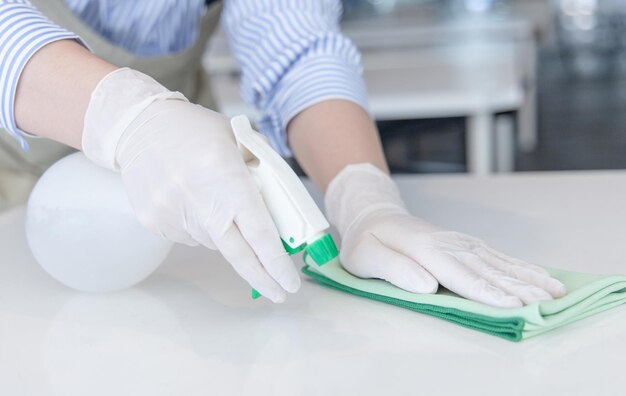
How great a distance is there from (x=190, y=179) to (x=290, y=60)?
0.51m

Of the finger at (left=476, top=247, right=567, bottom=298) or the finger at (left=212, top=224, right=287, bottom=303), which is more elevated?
the finger at (left=212, top=224, right=287, bottom=303)

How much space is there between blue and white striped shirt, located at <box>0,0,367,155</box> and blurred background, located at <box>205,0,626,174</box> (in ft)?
3.18

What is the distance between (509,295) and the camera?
0.86 m

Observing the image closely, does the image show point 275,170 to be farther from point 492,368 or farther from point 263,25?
point 263,25

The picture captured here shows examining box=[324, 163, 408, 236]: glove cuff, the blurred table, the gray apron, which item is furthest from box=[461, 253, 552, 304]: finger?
the blurred table

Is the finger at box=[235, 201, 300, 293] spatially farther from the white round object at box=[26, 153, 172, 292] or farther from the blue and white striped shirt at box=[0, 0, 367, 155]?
the blue and white striped shirt at box=[0, 0, 367, 155]

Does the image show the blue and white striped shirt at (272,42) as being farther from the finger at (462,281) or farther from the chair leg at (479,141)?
the chair leg at (479,141)

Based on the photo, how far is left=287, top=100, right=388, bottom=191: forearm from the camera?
1201 millimetres

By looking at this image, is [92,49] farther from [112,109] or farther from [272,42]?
[112,109]

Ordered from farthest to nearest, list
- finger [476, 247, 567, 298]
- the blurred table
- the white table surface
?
the blurred table → finger [476, 247, 567, 298] → the white table surface

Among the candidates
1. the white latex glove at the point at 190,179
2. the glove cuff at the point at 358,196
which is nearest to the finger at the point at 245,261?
the white latex glove at the point at 190,179

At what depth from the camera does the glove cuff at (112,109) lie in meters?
0.92

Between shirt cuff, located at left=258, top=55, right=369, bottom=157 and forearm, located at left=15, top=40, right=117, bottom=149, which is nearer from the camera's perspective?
forearm, located at left=15, top=40, right=117, bottom=149

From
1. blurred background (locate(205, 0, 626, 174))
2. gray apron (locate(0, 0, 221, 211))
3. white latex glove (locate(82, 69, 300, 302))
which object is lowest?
blurred background (locate(205, 0, 626, 174))
